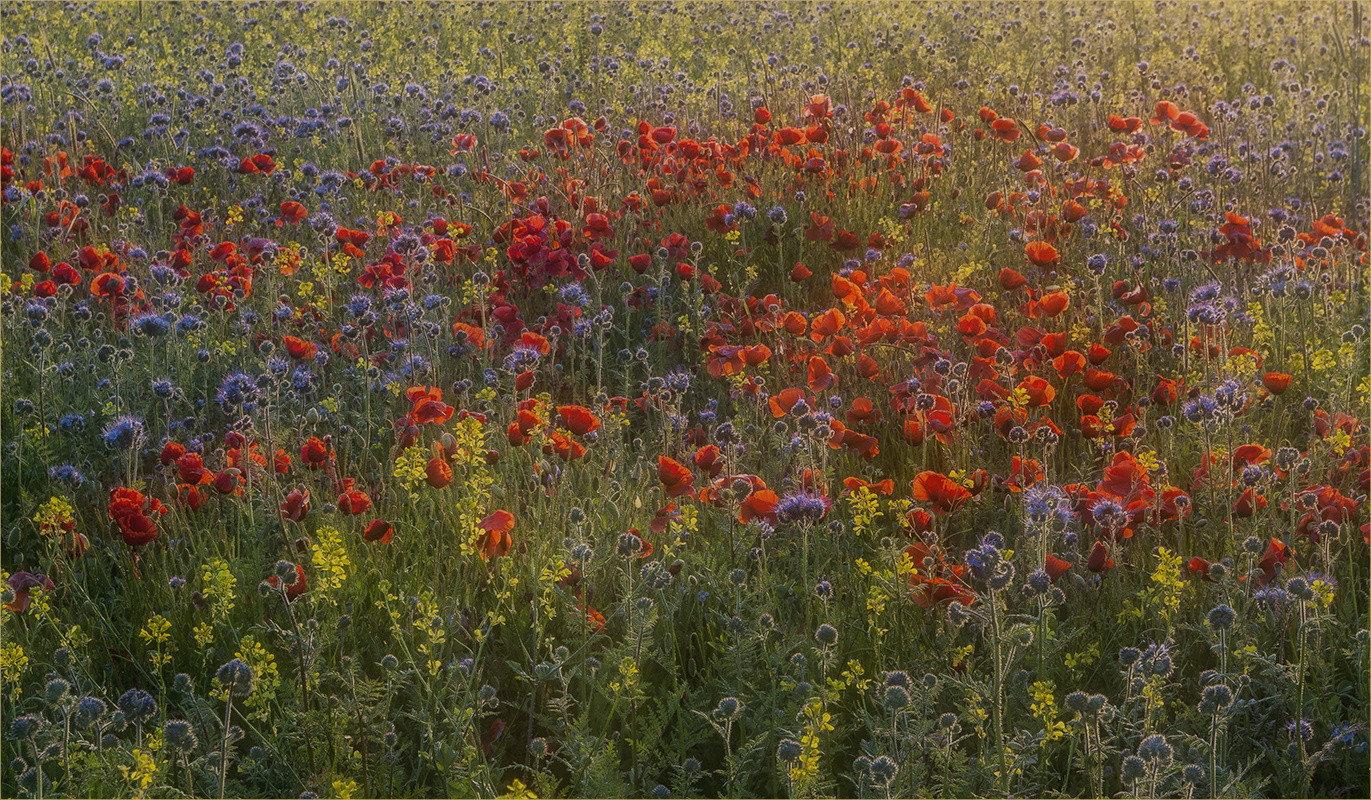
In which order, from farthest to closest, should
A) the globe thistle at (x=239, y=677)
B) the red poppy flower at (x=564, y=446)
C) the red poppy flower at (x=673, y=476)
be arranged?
the red poppy flower at (x=564, y=446) → the red poppy flower at (x=673, y=476) → the globe thistle at (x=239, y=677)

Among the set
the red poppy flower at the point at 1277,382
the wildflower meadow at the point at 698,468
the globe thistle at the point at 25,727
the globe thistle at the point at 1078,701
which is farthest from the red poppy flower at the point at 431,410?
the red poppy flower at the point at 1277,382

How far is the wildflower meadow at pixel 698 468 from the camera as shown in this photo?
7.40 feet

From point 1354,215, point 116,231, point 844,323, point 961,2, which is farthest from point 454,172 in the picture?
point 961,2

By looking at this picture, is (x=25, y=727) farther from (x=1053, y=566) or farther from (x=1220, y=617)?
(x=1220, y=617)

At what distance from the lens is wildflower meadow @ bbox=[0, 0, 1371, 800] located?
2.26 metres

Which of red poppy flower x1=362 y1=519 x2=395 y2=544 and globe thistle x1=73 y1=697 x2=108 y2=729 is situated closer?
globe thistle x1=73 y1=697 x2=108 y2=729

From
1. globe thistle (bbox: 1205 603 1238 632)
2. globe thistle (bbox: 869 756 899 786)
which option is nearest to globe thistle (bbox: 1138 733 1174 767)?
globe thistle (bbox: 1205 603 1238 632)

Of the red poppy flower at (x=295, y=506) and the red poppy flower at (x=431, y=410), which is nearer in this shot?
the red poppy flower at (x=295, y=506)

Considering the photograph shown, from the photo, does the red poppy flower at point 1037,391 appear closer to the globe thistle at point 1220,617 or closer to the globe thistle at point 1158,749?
the globe thistle at point 1220,617

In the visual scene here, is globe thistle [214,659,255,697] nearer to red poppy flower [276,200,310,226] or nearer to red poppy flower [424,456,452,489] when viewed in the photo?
red poppy flower [424,456,452,489]

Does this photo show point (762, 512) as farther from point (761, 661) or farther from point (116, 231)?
point (116, 231)

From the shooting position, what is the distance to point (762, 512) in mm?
2541

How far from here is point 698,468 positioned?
3078 millimetres

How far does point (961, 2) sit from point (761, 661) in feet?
37.9
